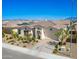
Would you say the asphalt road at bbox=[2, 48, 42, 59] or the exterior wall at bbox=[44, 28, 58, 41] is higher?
the exterior wall at bbox=[44, 28, 58, 41]

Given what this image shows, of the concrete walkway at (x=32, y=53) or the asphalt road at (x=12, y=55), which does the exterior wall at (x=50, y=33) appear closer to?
the concrete walkway at (x=32, y=53)

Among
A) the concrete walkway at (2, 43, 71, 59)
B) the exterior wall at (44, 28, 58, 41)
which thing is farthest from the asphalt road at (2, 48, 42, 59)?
the exterior wall at (44, 28, 58, 41)

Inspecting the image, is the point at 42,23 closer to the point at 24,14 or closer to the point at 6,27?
the point at 24,14

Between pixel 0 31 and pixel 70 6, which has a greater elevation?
pixel 70 6

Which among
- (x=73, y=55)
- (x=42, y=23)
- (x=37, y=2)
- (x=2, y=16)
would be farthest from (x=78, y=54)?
(x=2, y=16)

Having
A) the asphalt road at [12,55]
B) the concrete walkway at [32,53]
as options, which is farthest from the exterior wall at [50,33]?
the asphalt road at [12,55]

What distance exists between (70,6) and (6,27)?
96 cm

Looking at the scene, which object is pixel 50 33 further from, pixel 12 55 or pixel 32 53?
pixel 12 55

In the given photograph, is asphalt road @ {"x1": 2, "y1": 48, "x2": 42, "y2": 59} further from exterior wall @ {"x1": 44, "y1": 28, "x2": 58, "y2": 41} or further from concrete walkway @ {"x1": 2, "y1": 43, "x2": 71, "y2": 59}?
exterior wall @ {"x1": 44, "y1": 28, "x2": 58, "y2": 41}

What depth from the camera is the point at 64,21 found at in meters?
3.67

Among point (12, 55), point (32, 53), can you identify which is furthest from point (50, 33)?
point (12, 55)

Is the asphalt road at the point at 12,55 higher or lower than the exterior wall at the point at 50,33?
lower

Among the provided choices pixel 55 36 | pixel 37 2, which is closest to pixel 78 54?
pixel 55 36

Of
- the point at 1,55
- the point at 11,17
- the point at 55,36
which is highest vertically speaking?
the point at 11,17
